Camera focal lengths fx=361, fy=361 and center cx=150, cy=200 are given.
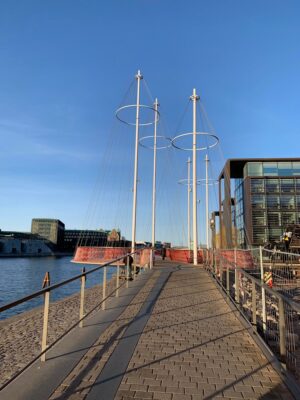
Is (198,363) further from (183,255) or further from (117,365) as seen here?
(183,255)

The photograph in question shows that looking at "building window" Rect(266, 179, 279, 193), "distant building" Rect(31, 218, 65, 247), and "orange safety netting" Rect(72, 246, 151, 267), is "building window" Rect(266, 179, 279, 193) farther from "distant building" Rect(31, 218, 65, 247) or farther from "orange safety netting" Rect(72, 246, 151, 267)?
"distant building" Rect(31, 218, 65, 247)

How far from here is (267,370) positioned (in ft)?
15.0

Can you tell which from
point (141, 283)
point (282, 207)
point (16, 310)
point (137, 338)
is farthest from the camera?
point (282, 207)

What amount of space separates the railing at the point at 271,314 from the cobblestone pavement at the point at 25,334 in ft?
Result: 12.2

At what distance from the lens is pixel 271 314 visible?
671cm

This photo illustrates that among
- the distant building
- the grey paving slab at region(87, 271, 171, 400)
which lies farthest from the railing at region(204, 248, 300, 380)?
the distant building

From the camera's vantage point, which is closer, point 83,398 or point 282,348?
point 83,398

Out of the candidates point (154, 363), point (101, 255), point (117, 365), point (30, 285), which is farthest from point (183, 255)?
point (117, 365)

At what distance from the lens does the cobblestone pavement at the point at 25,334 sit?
6.44 m

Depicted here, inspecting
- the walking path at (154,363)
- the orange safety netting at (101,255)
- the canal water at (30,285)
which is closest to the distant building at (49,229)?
the canal water at (30,285)

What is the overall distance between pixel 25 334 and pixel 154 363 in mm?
6064

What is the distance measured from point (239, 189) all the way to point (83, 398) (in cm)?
5172

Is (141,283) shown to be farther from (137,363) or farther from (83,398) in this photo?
(83,398)

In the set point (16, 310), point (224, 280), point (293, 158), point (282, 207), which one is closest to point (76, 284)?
point (16, 310)
